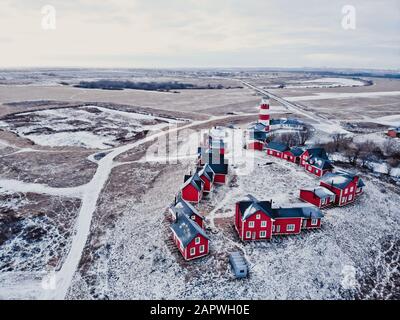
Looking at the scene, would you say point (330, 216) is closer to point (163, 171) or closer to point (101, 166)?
point (163, 171)

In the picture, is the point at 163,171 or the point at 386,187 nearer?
the point at 386,187

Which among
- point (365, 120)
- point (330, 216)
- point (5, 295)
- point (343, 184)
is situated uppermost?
point (365, 120)

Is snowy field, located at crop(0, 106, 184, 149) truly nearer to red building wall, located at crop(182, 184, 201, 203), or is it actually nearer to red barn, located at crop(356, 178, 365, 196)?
red building wall, located at crop(182, 184, 201, 203)

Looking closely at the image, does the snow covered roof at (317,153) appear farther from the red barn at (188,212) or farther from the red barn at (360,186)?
the red barn at (188,212)

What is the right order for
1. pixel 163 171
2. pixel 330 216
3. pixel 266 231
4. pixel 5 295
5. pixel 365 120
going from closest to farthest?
pixel 5 295 → pixel 266 231 → pixel 330 216 → pixel 163 171 → pixel 365 120

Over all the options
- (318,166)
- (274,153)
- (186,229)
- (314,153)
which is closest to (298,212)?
(186,229)
